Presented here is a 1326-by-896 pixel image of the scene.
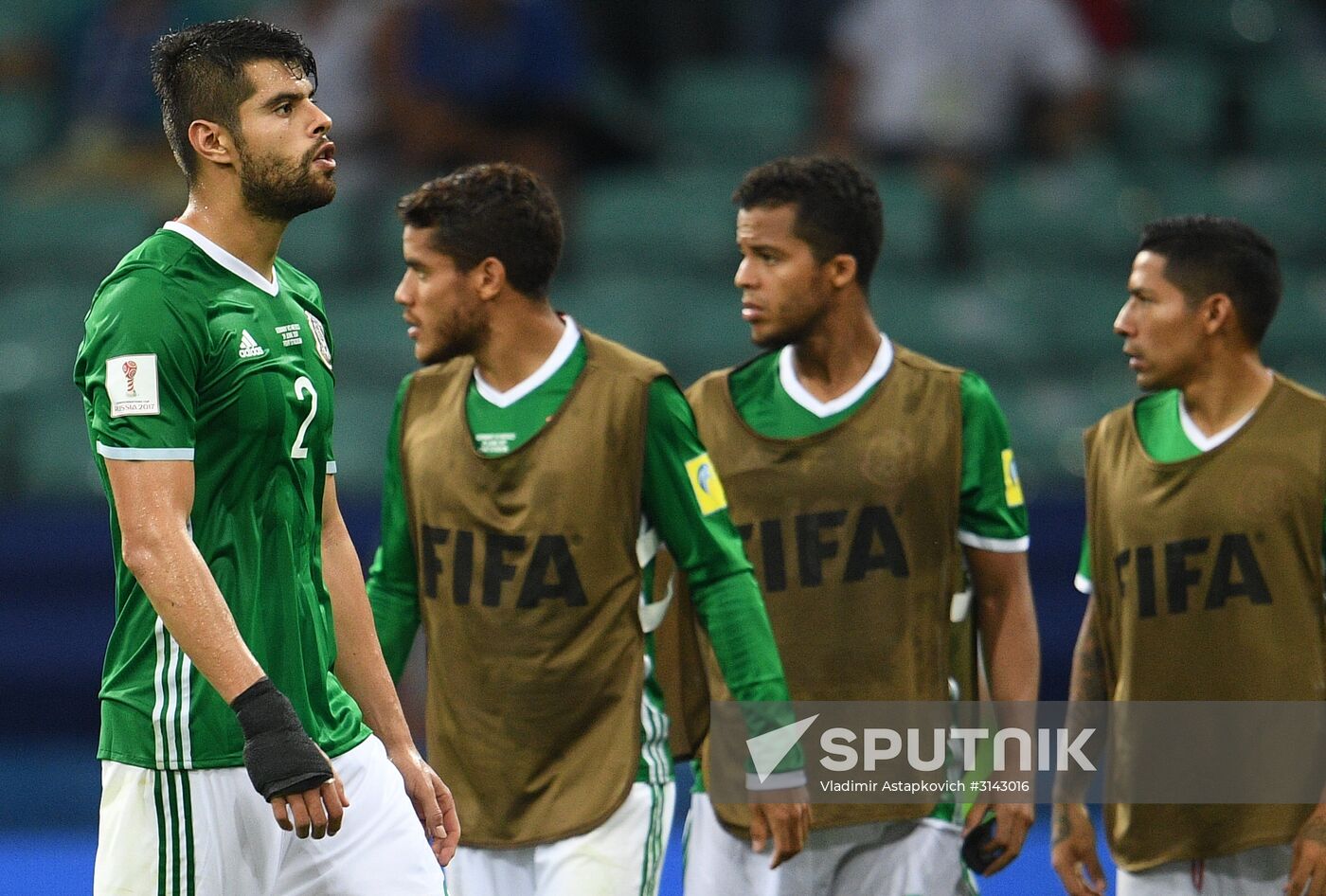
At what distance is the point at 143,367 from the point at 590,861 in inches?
58.8

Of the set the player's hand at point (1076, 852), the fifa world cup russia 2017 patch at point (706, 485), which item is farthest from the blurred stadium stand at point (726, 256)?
the fifa world cup russia 2017 patch at point (706, 485)

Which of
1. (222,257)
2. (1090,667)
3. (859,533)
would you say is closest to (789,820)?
(859,533)

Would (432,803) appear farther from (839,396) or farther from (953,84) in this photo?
(953,84)

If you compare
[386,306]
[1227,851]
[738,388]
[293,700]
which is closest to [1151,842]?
[1227,851]

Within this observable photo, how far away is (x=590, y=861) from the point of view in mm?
4062

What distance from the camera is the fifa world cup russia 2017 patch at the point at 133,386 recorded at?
10.0ft

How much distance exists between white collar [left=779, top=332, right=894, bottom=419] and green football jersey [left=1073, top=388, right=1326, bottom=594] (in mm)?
592

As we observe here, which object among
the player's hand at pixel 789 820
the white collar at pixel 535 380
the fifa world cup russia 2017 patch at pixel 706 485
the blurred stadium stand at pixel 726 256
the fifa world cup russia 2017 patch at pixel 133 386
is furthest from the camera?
the blurred stadium stand at pixel 726 256

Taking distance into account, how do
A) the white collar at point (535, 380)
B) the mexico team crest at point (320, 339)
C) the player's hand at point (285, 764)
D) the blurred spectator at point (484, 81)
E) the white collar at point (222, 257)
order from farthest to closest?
1. the blurred spectator at point (484, 81)
2. the white collar at point (535, 380)
3. the mexico team crest at point (320, 339)
4. the white collar at point (222, 257)
5. the player's hand at point (285, 764)

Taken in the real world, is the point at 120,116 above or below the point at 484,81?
below

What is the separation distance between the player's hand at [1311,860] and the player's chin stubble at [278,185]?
2.37 m

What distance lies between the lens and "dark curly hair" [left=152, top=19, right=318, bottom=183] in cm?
332

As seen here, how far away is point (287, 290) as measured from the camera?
11.4ft

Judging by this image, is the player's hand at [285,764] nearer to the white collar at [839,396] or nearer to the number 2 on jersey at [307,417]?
the number 2 on jersey at [307,417]
